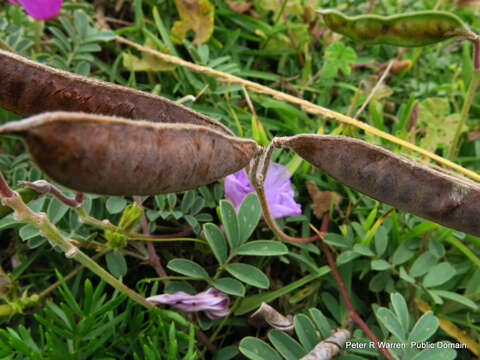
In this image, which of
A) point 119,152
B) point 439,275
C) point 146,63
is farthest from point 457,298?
point 146,63

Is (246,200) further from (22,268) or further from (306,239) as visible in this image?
(22,268)

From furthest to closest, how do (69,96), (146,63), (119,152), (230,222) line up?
(146,63) → (230,222) → (69,96) → (119,152)

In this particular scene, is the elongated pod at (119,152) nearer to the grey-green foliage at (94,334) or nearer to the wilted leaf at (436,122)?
the grey-green foliage at (94,334)

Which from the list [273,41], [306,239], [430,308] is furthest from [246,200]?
[273,41]

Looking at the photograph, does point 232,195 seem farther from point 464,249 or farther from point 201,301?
point 464,249

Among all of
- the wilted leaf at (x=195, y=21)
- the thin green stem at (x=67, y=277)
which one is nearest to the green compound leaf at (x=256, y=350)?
the thin green stem at (x=67, y=277)

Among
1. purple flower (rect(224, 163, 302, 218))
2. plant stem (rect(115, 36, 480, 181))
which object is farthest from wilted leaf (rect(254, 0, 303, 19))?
purple flower (rect(224, 163, 302, 218))
